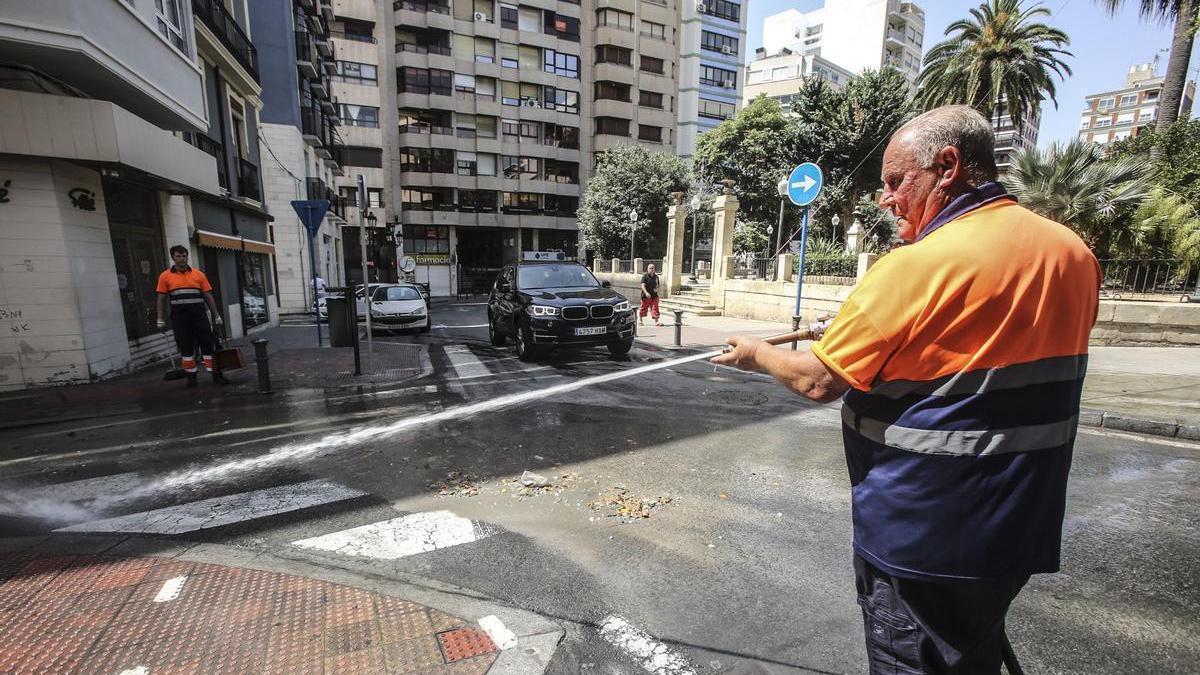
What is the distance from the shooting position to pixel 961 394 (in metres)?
1.29

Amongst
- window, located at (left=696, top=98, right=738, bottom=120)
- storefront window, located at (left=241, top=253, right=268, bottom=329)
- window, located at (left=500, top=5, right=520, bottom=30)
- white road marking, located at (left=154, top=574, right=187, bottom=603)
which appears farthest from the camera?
window, located at (left=696, top=98, right=738, bottom=120)

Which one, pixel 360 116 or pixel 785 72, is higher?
pixel 785 72

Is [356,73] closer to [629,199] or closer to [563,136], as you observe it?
[563,136]

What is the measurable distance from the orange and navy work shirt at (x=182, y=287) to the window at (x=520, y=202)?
38.8 m

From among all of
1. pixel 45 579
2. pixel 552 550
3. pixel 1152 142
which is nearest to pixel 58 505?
pixel 45 579

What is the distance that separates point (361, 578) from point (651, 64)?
53040 mm

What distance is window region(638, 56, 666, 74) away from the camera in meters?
48.0

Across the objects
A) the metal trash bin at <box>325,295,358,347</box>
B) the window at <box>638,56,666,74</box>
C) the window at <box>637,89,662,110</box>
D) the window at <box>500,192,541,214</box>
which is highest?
the window at <box>638,56,666,74</box>

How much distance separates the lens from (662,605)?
2.68 meters

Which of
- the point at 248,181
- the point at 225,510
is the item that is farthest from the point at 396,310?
the point at 225,510

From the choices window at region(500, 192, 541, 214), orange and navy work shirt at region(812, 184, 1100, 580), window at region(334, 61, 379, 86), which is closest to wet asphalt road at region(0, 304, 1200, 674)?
orange and navy work shirt at region(812, 184, 1100, 580)

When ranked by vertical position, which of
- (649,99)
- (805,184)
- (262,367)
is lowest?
(262,367)

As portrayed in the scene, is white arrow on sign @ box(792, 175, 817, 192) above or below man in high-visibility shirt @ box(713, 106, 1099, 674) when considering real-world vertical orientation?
above

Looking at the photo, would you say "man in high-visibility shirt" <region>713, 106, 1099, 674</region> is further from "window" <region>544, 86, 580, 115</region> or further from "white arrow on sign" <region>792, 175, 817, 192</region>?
"window" <region>544, 86, 580, 115</region>
